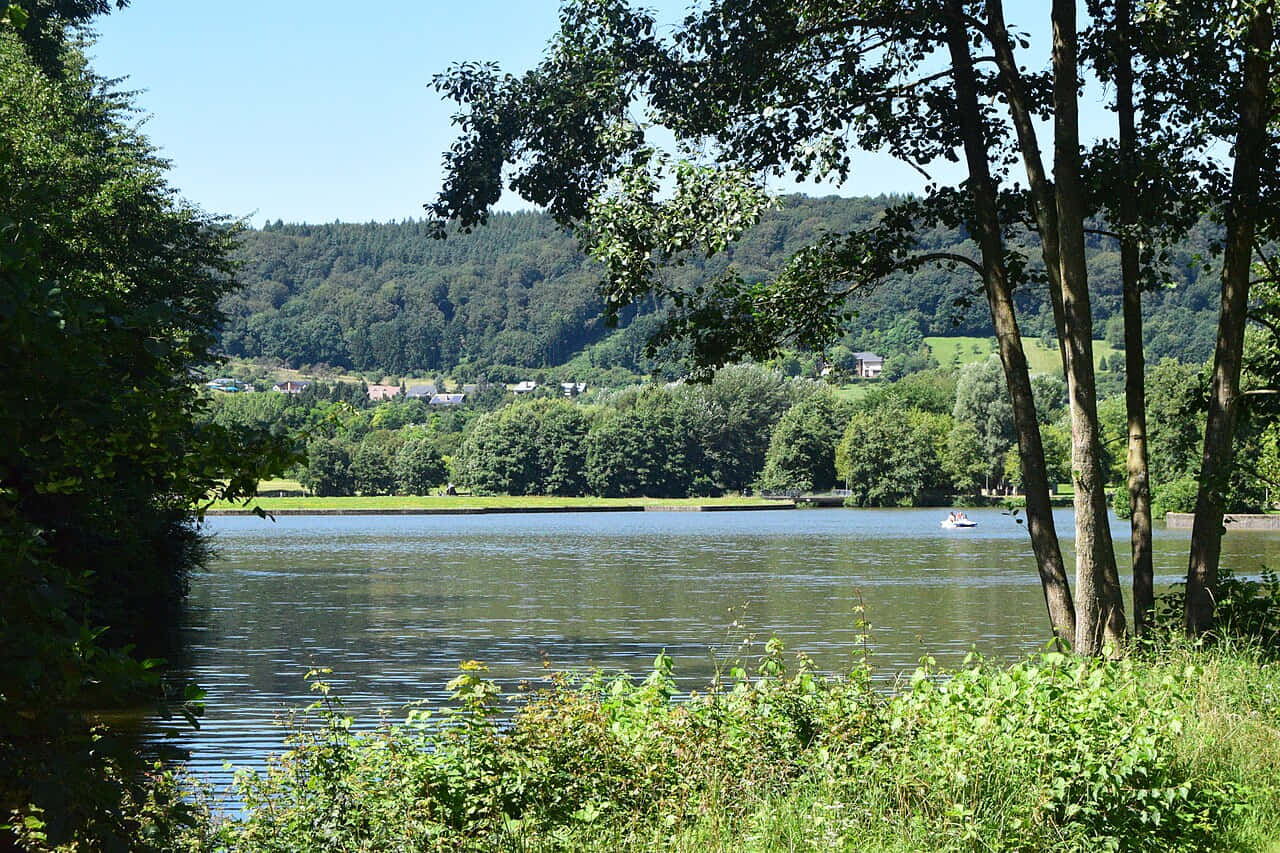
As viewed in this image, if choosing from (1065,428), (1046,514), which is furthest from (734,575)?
(1065,428)

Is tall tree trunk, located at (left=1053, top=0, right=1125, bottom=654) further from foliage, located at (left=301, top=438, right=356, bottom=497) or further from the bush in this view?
foliage, located at (left=301, top=438, right=356, bottom=497)

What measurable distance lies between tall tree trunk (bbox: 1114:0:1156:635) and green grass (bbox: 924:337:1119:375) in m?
159

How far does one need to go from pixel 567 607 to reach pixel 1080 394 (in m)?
22.8

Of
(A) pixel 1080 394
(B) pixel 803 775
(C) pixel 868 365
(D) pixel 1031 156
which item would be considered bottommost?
(B) pixel 803 775

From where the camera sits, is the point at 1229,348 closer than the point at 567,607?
Yes

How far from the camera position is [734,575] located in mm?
41750

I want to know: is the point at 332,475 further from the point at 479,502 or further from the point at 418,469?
the point at 479,502

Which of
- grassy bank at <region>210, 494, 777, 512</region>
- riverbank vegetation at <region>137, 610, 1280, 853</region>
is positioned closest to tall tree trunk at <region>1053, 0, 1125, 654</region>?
riverbank vegetation at <region>137, 610, 1280, 853</region>

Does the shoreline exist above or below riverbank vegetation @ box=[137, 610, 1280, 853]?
below

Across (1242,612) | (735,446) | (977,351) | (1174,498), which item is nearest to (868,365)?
(977,351)

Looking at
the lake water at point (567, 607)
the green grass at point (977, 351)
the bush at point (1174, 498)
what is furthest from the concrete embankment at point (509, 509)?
the green grass at point (977, 351)

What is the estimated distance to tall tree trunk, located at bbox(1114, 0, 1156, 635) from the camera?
11.7m

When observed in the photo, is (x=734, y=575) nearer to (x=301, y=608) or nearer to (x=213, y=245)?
(x=301, y=608)

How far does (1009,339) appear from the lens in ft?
37.9
